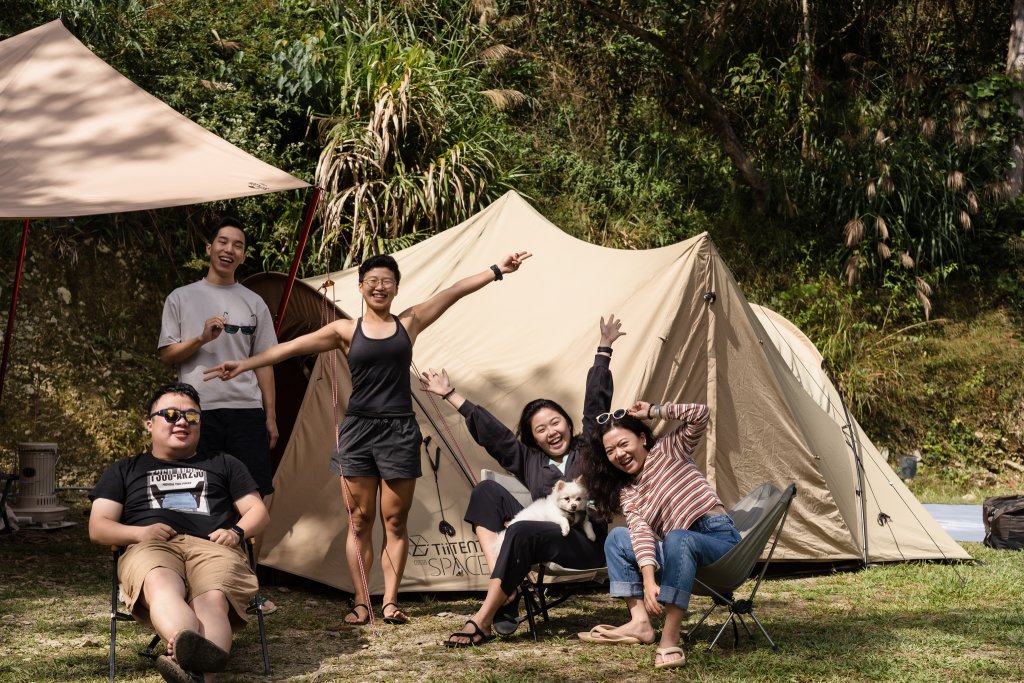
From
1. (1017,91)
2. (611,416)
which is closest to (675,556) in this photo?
(611,416)

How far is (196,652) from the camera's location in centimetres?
296

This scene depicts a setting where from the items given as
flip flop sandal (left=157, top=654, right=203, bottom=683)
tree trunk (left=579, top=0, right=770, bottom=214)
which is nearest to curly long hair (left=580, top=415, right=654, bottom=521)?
flip flop sandal (left=157, top=654, right=203, bottom=683)

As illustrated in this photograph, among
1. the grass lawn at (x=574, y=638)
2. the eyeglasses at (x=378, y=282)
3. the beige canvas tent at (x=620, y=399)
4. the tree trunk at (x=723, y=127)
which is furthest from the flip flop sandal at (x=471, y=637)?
the tree trunk at (x=723, y=127)

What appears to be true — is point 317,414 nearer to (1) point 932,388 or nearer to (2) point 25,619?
→ (2) point 25,619

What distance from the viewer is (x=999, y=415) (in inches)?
374

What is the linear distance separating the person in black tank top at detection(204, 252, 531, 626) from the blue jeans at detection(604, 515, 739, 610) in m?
0.92

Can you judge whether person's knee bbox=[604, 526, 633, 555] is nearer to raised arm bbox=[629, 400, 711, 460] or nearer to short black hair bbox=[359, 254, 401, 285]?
raised arm bbox=[629, 400, 711, 460]

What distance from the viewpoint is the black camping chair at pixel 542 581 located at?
405 centimetres

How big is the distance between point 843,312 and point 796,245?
935 mm

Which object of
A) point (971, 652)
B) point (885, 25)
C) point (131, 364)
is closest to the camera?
point (971, 652)

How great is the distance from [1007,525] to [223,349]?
4.44 meters

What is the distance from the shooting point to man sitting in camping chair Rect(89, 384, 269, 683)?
312cm

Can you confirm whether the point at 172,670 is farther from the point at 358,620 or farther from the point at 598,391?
the point at 598,391

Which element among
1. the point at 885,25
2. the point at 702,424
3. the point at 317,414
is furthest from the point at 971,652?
the point at 885,25
